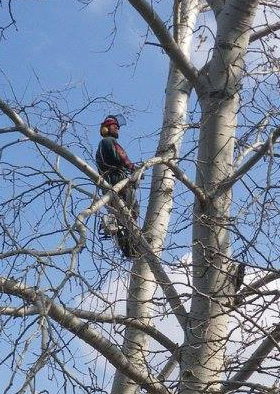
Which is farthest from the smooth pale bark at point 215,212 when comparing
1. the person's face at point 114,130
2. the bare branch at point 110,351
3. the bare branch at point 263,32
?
the person's face at point 114,130

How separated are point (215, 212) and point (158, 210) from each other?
1.00 metres

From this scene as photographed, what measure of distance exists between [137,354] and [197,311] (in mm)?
741

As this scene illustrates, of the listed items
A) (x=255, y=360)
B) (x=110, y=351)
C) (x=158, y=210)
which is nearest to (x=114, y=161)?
(x=158, y=210)

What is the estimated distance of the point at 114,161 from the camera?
6.11 m

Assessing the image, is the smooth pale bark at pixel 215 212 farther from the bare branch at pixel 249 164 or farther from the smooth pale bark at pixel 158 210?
the smooth pale bark at pixel 158 210

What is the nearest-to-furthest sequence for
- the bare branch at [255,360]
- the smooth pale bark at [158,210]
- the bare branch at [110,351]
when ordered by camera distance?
the bare branch at [255,360], the bare branch at [110,351], the smooth pale bark at [158,210]

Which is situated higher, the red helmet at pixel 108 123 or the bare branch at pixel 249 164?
the red helmet at pixel 108 123

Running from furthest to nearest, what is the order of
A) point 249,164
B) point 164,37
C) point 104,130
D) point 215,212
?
point 104,130 < point 164,37 < point 215,212 < point 249,164

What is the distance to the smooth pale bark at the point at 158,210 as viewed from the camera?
547 cm

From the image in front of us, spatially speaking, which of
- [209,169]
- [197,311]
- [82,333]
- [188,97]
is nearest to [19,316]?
[82,333]

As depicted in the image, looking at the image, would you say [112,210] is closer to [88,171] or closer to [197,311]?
[88,171]

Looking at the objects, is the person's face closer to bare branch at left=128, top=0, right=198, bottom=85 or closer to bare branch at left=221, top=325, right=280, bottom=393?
bare branch at left=128, top=0, right=198, bottom=85

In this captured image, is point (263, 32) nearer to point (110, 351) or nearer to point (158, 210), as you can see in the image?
point (158, 210)

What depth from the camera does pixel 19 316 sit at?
4.27 m
